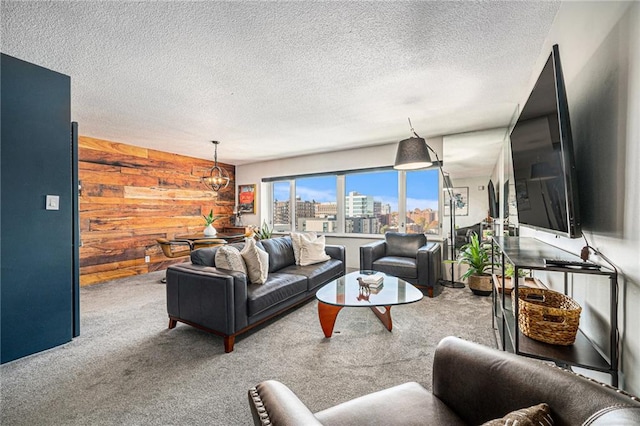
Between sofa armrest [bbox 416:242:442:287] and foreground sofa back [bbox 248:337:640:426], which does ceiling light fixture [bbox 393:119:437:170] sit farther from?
foreground sofa back [bbox 248:337:640:426]

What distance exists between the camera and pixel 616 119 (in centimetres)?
105

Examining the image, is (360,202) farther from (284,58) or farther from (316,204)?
(284,58)

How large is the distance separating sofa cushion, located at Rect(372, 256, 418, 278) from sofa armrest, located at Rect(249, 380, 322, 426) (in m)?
3.05

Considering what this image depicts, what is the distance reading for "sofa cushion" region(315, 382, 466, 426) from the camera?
910mm

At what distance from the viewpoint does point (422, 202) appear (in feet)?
15.8

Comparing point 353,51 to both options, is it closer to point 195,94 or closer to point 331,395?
point 195,94

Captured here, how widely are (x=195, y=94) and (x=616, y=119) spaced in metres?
3.18

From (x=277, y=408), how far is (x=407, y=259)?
3493mm

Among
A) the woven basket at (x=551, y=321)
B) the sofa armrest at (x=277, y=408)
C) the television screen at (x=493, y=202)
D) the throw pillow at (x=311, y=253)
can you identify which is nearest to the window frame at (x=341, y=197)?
the television screen at (x=493, y=202)

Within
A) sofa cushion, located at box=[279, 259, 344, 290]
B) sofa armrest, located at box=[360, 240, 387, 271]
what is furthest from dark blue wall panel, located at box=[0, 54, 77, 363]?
sofa armrest, located at box=[360, 240, 387, 271]

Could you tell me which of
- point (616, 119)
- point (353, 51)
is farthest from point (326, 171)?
point (616, 119)

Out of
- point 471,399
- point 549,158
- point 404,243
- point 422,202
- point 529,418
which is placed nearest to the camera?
point 529,418

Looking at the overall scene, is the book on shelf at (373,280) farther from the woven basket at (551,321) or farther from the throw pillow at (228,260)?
the woven basket at (551,321)

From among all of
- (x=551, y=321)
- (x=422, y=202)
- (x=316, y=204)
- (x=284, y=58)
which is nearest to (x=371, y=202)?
(x=422, y=202)
